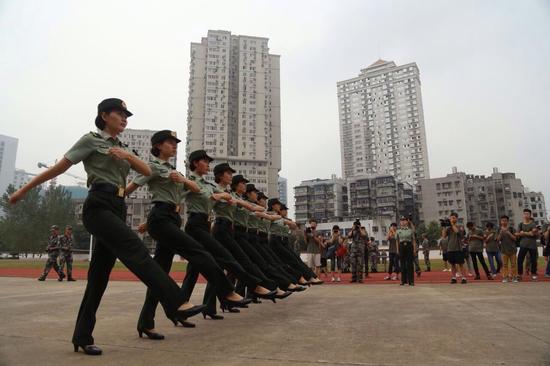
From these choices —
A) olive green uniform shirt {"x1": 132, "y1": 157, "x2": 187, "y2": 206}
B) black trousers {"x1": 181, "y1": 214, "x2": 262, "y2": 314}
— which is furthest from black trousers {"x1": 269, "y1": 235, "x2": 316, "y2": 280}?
olive green uniform shirt {"x1": 132, "y1": 157, "x2": 187, "y2": 206}

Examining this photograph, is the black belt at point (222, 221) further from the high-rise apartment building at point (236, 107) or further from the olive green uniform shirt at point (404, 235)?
the high-rise apartment building at point (236, 107)

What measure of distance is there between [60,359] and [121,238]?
1.01 meters

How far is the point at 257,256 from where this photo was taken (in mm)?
5559

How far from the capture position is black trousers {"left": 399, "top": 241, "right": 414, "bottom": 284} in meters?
10.4

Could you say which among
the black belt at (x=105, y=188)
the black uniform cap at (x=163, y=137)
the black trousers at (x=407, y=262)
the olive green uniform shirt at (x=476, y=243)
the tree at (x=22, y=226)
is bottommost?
the black trousers at (x=407, y=262)

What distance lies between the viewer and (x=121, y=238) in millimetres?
3129

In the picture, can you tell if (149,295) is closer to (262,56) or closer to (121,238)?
(121,238)

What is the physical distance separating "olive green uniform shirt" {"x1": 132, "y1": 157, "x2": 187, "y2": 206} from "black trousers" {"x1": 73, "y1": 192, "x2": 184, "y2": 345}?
21.9 inches

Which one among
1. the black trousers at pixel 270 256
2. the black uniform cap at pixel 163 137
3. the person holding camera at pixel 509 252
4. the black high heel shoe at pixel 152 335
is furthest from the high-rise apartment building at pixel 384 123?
the black high heel shoe at pixel 152 335

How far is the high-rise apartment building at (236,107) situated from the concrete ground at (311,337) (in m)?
86.1

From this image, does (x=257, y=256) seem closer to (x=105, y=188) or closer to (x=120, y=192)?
(x=120, y=192)

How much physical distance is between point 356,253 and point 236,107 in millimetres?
87294

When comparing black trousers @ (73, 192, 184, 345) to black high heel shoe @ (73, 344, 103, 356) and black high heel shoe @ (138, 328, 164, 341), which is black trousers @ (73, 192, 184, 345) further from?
black high heel shoe @ (138, 328, 164, 341)

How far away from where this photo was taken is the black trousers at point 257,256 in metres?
5.52
